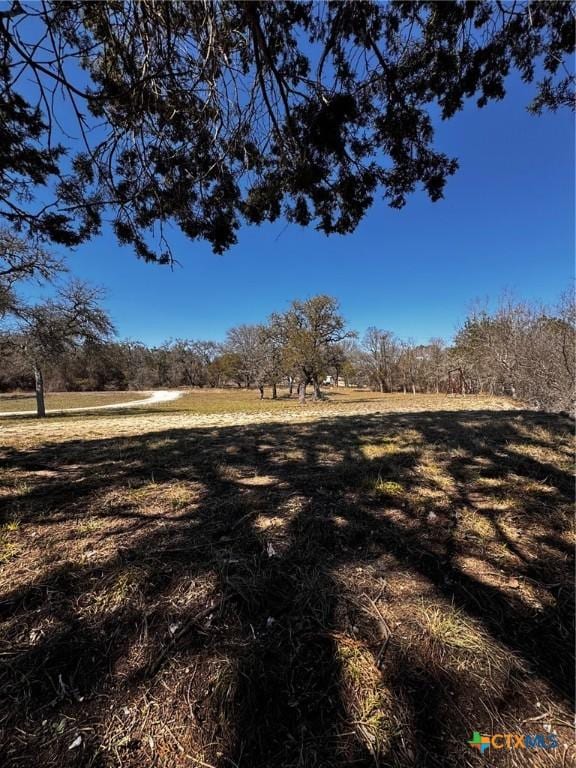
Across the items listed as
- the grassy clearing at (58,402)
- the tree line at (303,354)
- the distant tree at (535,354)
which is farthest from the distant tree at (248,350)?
the distant tree at (535,354)

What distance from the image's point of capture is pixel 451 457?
3244 millimetres

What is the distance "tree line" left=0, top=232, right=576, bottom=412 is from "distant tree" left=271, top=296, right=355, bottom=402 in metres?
0.07

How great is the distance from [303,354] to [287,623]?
1988 cm

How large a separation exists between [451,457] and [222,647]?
290cm

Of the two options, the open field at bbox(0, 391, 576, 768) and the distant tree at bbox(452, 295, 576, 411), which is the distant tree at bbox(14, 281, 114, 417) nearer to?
the open field at bbox(0, 391, 576, 768)

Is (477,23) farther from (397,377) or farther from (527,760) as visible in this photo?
(397,377)

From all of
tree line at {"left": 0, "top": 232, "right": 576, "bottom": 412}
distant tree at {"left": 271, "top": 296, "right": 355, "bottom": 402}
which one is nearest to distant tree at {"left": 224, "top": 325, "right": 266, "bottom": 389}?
tree line at {"left": 0, "top": 232, "right": 576, "bottom": 412}

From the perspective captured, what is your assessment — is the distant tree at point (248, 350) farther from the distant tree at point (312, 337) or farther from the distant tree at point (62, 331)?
the distant tree at point (62, 331)

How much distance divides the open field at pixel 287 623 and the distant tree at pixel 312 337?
1863cm

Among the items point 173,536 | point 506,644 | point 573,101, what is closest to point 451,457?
point 506,644

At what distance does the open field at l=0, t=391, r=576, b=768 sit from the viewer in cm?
94

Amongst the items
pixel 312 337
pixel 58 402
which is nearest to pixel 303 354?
pixel 312 337

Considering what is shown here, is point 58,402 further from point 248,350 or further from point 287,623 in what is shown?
point 287,623

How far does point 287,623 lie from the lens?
129 cm
